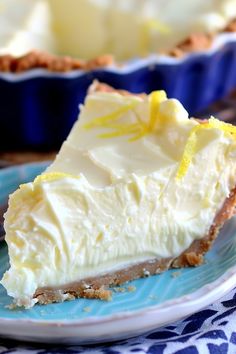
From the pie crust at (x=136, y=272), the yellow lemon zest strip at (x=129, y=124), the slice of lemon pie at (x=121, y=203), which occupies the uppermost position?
the yellow lemon zest strip at (x=129, y=124)

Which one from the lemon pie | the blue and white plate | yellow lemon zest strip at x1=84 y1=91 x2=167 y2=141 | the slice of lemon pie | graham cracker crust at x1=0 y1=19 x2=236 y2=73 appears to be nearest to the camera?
the blue and white plate

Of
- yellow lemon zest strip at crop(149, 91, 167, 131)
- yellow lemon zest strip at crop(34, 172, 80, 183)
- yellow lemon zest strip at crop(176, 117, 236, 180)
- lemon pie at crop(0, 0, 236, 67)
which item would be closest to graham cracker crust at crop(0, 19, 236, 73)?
lemon pie at crop(0, 0, 236, 67)

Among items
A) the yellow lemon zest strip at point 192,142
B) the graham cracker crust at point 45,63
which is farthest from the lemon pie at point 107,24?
the yellow lemon zest strip at point 192,142

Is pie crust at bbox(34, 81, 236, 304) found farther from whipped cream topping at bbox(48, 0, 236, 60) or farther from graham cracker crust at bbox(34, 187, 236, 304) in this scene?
whipped cream topping at bbox(48, 0, 236, 60)

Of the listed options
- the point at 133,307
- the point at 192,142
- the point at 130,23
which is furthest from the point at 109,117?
the point at 130,23

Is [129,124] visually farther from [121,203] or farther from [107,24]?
[107,24]

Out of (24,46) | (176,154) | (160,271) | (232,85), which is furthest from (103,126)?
(232,85)

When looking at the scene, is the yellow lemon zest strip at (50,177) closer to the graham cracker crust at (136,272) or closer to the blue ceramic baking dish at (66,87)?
the graham cracker crust at (136,272)
